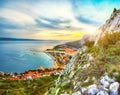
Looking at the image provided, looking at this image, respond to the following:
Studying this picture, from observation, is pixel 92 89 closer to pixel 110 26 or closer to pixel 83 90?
pixel 83 90

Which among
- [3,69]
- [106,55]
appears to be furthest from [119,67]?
[3,69]

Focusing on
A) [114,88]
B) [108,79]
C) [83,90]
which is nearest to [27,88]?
[83,90]

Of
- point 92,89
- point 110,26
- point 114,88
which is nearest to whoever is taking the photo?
point 114,88

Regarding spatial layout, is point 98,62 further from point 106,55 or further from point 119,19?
point 119,19

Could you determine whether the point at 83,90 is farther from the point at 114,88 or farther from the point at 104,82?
the point at 114,88

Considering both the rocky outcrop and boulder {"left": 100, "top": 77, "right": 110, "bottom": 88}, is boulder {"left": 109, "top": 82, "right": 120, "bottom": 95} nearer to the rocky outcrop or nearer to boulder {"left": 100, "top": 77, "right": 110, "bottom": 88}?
boulder {"left": 100, "top": 77, "right": 110, "bottom": 88}

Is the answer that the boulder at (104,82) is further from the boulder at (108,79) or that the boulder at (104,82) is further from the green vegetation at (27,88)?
the green vegetation at (27,88)

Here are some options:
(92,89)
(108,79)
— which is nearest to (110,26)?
(108,79)

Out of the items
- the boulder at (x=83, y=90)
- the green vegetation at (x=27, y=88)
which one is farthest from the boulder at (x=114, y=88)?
the green vegetation at (x=27, y=88)

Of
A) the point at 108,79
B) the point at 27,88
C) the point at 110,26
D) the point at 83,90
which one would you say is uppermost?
the point at 110,26

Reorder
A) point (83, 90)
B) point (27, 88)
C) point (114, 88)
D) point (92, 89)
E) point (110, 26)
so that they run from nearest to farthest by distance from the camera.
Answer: point (114, 88) → point (92, 89) → point (83, 90) → point (110, 26) → point (27, 88)

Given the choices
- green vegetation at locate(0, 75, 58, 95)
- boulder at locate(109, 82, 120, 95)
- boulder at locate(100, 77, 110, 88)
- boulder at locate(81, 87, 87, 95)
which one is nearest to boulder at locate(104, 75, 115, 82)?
boulder at locate(100, 77, 110, 88)

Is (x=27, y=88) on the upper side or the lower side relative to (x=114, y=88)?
lower

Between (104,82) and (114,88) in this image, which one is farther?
(104,82)
